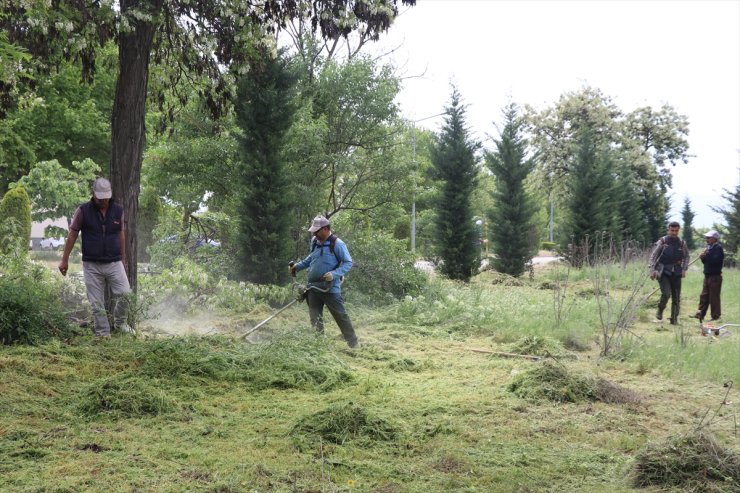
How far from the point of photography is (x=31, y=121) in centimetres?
3094

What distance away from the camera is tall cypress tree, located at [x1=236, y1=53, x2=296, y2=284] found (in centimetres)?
1402

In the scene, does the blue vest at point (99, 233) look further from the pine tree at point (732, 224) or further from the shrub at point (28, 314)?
the pine tree at point (732, 224)

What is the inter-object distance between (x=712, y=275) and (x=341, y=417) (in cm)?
1073

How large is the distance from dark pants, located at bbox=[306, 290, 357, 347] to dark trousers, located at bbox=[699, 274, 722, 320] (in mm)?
7989

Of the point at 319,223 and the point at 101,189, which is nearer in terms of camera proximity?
the point at 101,189

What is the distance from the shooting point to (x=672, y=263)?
43.3 ft

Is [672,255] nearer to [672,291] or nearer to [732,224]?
[672,291]

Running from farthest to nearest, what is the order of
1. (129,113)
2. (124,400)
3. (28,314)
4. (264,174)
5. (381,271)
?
(381,271) → (264,174) → (129,113) → (28,314) → (124,400)

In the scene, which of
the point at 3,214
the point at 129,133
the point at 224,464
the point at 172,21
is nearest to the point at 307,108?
the point at 172,21

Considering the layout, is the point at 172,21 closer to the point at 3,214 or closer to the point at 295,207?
the point at 295,207

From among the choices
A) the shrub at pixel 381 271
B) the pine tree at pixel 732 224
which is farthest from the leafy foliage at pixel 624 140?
the shrub at pixel 381 271

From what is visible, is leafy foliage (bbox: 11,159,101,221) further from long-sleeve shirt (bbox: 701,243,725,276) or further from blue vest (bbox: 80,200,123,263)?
long-sleeve shirt (bbox: 701,243,725,276)

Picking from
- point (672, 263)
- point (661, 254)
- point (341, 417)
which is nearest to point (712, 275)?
point (672, 263)

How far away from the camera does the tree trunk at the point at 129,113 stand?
9.19 metres
